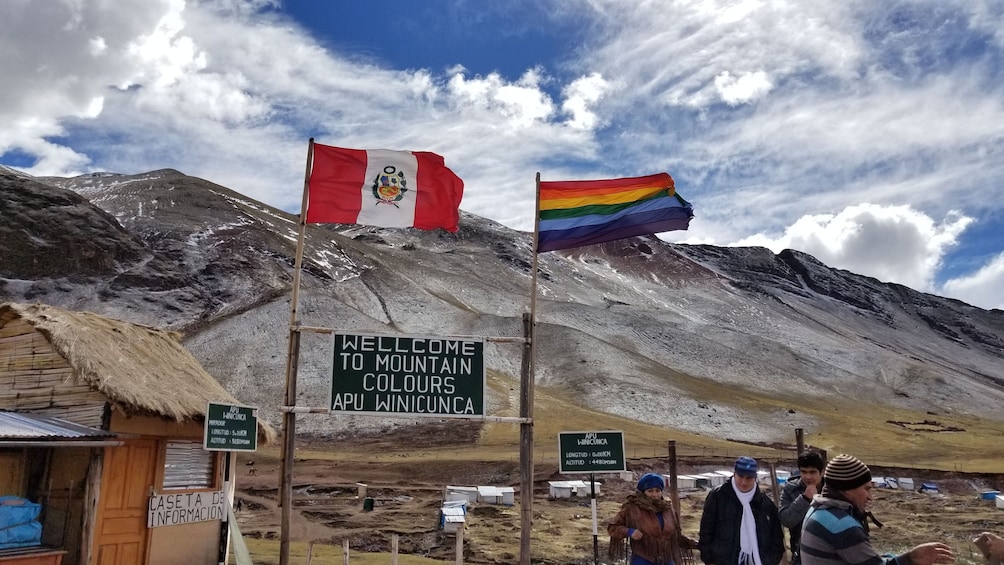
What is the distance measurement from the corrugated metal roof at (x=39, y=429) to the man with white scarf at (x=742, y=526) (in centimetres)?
846

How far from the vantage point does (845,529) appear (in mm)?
3918

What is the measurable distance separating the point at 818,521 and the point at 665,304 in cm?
13915

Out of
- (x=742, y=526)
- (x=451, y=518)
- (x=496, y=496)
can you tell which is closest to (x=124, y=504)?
(x=742, y=526)

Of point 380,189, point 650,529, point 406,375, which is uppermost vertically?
point 380,189

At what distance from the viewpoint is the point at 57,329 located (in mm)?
11961

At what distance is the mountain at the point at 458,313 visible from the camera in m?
68.7

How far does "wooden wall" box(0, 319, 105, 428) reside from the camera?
37.8 ft

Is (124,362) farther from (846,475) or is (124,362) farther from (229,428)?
(846,475)

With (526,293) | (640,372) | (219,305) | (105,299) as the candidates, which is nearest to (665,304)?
(526,293)

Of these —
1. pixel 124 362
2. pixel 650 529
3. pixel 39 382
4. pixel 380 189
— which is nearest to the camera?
pixel 650 529

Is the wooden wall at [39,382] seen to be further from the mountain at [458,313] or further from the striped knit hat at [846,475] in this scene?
the mountain at [458,313]

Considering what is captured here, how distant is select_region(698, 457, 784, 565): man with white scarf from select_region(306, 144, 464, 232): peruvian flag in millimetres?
6249

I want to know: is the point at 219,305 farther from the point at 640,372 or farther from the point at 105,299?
the point at 640,372

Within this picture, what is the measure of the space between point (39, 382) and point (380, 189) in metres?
6.14
